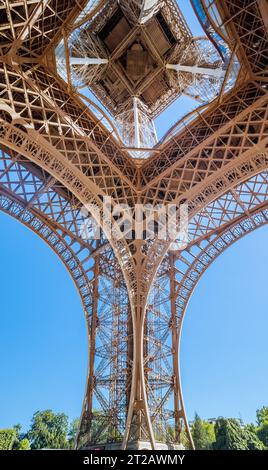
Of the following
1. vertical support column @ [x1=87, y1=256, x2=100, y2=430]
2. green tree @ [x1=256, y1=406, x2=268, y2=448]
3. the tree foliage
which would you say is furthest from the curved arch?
green tree @ [x1=256, y1=406, x2=268, y2=448]

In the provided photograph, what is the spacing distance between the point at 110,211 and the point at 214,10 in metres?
8.36

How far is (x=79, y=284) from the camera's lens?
63.9ft

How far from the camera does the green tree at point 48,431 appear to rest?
3919 centimetres

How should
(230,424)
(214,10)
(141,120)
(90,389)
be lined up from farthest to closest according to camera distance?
(230,424) < (141,120) < (90,389) < (214,10)

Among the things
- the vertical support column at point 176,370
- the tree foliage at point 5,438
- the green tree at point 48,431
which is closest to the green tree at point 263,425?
the vertical support column at point 176,370

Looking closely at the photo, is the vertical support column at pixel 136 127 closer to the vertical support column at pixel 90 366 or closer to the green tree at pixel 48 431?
the vertical support column at pixel 90 366

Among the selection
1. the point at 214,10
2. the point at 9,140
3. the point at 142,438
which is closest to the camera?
the point at 214,10

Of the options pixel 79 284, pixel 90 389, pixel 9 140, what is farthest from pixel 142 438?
pixel 9 140

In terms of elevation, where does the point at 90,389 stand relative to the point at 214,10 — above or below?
below

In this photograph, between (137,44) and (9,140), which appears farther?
(137,44)

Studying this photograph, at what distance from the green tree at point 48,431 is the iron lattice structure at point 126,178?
2466 cm

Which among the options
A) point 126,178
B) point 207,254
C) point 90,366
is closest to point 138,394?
point 90,366

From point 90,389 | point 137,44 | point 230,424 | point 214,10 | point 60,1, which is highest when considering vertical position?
point 137,44

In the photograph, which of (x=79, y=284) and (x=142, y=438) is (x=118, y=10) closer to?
(x=79, y=284)
